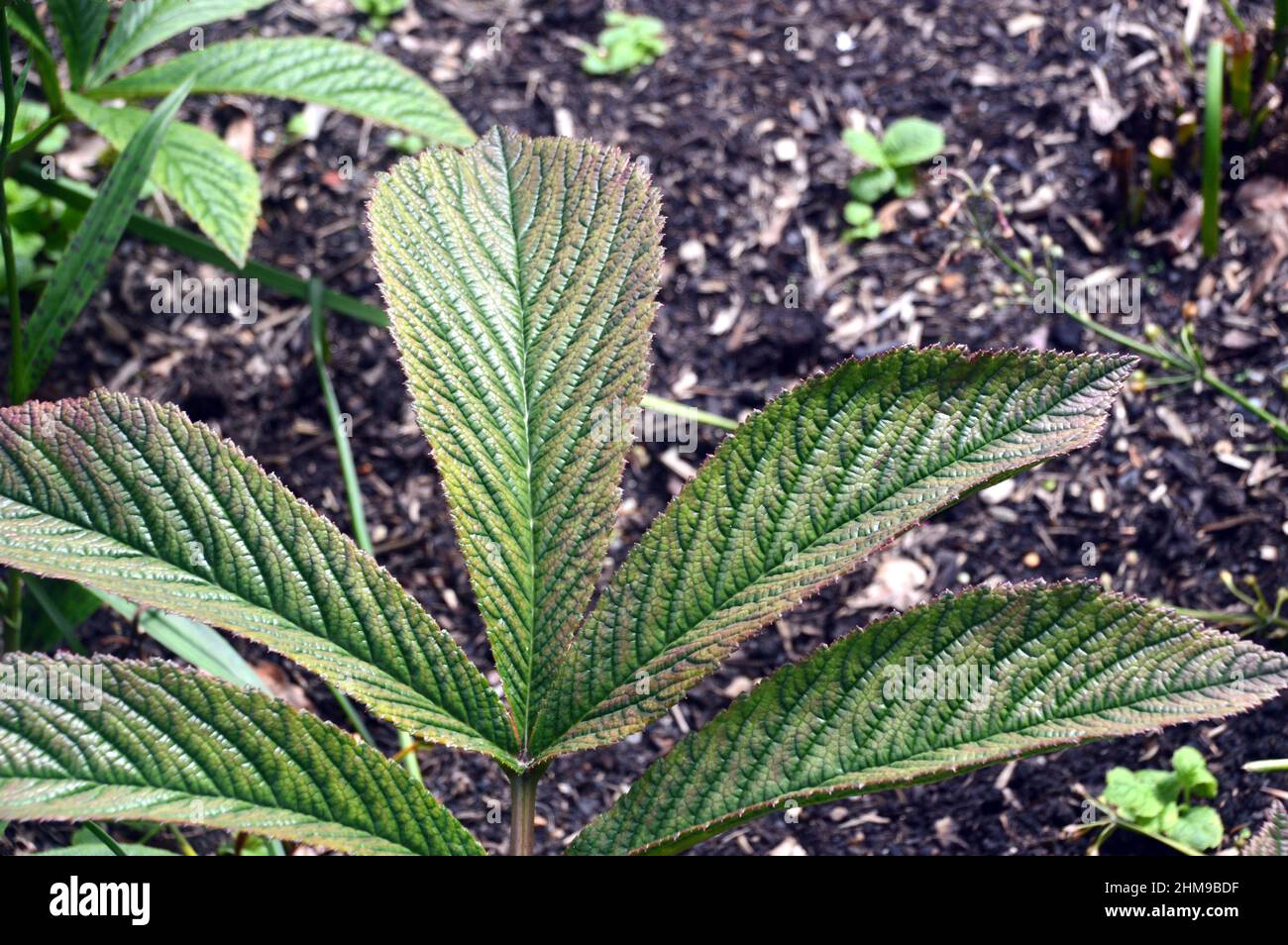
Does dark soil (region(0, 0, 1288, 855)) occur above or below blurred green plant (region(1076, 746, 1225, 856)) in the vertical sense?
above

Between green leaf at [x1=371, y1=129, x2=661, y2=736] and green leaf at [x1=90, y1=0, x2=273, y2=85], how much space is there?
1.11 metres

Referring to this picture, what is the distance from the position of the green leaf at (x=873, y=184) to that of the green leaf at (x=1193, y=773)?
1.48 m

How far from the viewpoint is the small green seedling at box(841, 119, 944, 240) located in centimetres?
273

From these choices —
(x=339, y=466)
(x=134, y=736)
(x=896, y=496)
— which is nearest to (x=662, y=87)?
(x=339, y=466)

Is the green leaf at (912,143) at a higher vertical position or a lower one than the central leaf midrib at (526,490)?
higher

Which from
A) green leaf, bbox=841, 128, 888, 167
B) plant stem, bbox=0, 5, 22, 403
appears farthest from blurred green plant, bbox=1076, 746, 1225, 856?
plant stem, bbox=0, 5, 22, 403

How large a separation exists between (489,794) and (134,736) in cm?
115

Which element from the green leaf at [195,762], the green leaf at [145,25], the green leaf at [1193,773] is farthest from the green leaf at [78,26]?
the green leaf at [1193,773]

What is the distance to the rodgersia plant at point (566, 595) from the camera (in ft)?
3.41

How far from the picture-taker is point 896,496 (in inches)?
45.4

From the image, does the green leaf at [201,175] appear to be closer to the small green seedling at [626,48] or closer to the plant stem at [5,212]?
the plant stem at [5,212]

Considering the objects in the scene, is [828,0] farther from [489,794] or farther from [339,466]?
[489,794]

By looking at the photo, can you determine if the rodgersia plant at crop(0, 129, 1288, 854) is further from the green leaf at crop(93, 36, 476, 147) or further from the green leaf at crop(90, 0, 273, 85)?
the green leaf at crop(90, 0, 273, 85)

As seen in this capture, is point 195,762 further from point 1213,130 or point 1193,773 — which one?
point 1213,130
